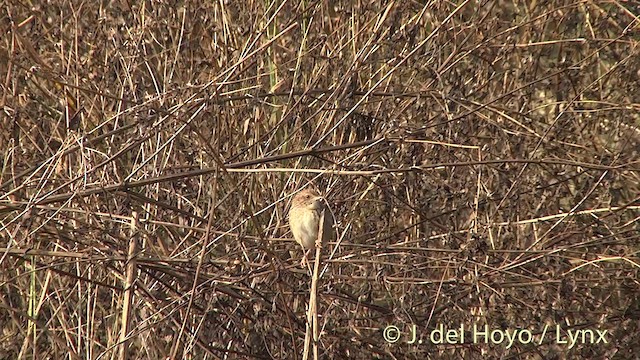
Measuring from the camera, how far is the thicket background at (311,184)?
4.37 meters

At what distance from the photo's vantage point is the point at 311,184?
468cm

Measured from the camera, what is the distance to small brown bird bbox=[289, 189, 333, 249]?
172 inches

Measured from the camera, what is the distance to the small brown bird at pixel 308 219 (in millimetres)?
4367

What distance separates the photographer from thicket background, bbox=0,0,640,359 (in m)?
4.37

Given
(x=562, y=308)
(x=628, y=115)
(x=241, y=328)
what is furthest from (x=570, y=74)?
(x=241, y=328)

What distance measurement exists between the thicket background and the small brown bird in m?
0.09

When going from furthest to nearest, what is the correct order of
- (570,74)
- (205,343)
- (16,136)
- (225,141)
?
(570,74), (225,141), (16,136), (205,343)

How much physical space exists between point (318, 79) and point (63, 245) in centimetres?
133

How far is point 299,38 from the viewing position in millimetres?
5402

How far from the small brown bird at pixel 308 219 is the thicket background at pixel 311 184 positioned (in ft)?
0.28

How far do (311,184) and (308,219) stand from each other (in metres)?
0.31

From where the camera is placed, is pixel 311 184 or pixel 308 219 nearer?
pixel 308 219

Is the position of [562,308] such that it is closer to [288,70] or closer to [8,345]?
[288,70]

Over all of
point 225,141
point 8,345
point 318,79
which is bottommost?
point 8,345
